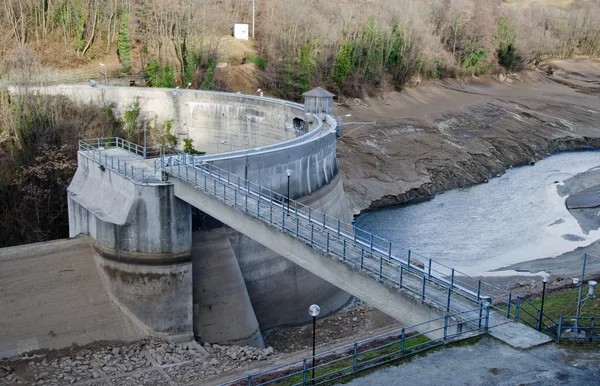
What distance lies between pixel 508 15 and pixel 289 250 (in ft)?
298

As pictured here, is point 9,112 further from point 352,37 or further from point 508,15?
point 508,15

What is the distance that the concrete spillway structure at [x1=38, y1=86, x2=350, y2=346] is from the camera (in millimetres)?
27453

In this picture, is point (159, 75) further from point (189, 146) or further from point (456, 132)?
point (456, 132)

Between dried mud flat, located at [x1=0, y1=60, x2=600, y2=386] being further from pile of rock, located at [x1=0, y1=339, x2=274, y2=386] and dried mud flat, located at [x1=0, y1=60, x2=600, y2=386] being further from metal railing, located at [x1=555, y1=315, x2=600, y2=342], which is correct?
metal railing, located at [x1=555, y1=315, x2=600, y2=342]

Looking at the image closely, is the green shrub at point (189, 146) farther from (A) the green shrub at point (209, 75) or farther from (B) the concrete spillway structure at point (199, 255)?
(A) the green shrub at point (209, 75)

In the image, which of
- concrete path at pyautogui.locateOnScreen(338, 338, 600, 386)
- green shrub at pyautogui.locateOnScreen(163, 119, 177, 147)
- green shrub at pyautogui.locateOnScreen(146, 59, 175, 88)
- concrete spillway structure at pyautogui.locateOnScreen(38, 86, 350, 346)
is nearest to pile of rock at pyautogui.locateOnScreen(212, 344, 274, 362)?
concrete spillway structure at pyautogui.locateOnScreen(38, 86, 350, 346)

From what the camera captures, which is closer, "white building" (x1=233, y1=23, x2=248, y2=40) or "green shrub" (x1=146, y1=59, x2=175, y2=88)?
"green shrub" (x1=146, y1=59, x2=175, y2=88)

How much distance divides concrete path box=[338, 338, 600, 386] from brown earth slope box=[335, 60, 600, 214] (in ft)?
105

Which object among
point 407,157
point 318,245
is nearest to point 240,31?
point 407,157

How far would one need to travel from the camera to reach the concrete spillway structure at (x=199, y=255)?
90.1 ft

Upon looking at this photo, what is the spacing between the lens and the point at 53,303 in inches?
1039

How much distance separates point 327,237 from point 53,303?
36.9 ft

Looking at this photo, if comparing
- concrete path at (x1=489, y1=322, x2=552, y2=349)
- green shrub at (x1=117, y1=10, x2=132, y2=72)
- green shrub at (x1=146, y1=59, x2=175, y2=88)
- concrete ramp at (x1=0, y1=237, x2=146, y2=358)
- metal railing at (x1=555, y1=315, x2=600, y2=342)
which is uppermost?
green shrub at (x1=117, y1=10, x2=132, y2=72)

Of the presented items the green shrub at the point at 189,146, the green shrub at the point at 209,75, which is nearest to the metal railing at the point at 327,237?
the green shrub at the point at 189,146
